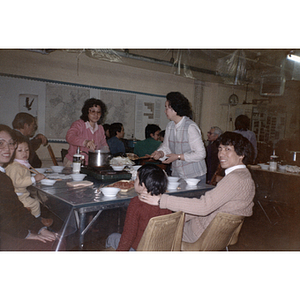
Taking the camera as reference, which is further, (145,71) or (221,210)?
(145,71)

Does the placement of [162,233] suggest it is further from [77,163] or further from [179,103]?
[179,103]

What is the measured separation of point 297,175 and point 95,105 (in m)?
2.68

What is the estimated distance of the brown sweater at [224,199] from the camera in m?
1.75

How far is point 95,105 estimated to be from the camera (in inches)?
130

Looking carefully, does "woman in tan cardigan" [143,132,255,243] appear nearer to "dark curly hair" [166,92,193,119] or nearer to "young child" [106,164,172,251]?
"young child" [106,164,172,251]

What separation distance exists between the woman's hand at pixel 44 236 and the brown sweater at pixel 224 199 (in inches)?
37.6

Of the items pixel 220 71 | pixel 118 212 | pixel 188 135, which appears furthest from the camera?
pixel 220 71

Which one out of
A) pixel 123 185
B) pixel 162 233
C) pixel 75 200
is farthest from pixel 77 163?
pixel 162 233

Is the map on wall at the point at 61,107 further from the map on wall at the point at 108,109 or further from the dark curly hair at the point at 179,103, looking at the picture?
the dark curly hair at the point at 179,103

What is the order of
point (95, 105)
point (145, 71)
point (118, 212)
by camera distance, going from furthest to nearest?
point (145, 71), point (95, 105), point (118, 212)

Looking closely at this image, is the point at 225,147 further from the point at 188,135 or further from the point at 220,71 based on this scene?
the point at 220,71

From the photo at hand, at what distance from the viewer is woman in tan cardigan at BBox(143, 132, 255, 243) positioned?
1.75 m

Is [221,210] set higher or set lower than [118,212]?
higher
